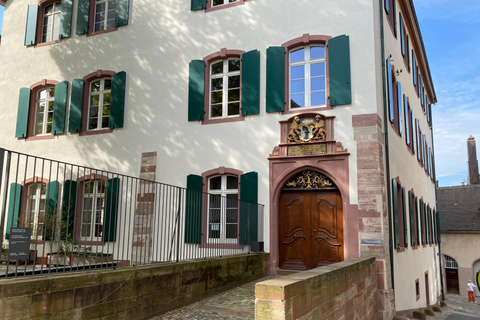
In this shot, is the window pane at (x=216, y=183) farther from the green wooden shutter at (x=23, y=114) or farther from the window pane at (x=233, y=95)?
the green wooden shutter at (x=23, y=114)

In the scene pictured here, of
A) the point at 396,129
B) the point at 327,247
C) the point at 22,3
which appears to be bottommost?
the point at 327,247

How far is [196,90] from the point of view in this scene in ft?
39.5

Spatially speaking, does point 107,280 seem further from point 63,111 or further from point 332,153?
point 63,111

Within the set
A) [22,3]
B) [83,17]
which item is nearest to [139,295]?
[83,17]

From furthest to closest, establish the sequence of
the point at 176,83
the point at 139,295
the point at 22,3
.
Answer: the point at 22,3
the point at 176,83
the point at 139,295

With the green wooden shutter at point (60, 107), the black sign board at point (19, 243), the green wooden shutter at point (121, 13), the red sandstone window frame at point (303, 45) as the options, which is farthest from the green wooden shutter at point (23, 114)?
the black sign board at point (19, 243)

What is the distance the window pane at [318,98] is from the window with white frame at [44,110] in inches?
329

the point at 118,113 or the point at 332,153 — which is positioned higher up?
the point at 118,113

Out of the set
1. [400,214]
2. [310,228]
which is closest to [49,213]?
[310,228]

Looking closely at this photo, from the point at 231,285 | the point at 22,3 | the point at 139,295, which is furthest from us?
the point at 22,3

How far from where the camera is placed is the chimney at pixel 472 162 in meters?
44.7

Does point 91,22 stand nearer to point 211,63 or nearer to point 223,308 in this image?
point 211,63

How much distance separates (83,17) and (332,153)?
9.15 m

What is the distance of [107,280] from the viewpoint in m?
5.55
